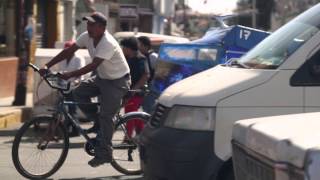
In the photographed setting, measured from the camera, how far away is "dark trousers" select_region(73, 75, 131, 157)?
7629mm

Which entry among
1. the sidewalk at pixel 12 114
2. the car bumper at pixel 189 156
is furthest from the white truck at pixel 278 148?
the sidewalk at pixel 12 114

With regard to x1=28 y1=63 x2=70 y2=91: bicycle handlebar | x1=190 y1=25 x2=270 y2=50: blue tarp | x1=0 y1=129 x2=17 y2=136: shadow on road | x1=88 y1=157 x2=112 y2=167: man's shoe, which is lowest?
x1=0 y1=129 x2=17 y2=136: shadow on road

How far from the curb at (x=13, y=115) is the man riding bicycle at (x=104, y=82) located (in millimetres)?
5475

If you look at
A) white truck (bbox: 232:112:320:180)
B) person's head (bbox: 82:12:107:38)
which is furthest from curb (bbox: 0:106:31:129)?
white truck (bbox: 232:112:320:180)

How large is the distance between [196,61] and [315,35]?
3724 mm

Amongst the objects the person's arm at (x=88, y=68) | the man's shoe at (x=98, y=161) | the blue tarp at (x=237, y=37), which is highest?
the blue tarp at (x=237, y=37)

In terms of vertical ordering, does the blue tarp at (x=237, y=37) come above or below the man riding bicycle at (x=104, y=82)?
above

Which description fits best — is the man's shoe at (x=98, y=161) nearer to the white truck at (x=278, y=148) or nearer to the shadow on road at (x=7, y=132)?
the white truck at (x=278, y=148)

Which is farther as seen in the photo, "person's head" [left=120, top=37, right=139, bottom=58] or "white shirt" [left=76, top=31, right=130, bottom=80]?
"person's head" [left=120, top=37, right=139, bottom=58]

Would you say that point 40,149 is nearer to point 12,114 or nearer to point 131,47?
point 131,47

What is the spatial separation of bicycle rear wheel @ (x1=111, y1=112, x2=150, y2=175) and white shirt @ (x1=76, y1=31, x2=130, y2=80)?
52cm

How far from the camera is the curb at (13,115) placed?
1302 centimetres

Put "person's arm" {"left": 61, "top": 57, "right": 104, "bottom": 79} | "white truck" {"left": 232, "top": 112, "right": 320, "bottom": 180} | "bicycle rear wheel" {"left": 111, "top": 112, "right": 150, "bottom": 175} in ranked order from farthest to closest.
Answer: "bicycle rear wheel" {"left": 111, "top": 112, "right": 150, "bottom": 175} → "person's arm" {"left": 61, "top": 57, "right": 104, "bottom": 79} → "white truck" {"left": 232, "top": 112, "right": 320, "bottom": 180}

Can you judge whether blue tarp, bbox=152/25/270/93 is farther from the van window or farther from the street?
the van window
